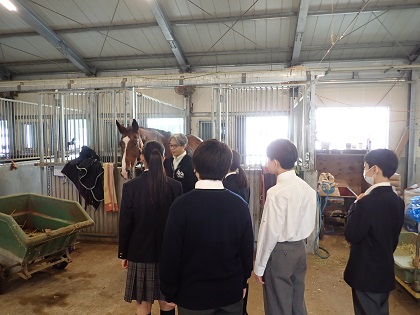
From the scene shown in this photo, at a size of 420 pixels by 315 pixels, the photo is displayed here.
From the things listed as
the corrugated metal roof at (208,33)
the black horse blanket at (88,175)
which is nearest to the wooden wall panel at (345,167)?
the corrugated metal roof at (208,33)

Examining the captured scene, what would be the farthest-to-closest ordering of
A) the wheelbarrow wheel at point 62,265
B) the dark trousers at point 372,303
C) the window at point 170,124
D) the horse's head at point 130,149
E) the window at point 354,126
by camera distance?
the window at point 354,126, the window at point 170,124, the horse's head at point 130,149, the wheelbarrow wheel at point 62,265, the dark trousers at point 372,303

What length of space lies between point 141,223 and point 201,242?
2.01ft

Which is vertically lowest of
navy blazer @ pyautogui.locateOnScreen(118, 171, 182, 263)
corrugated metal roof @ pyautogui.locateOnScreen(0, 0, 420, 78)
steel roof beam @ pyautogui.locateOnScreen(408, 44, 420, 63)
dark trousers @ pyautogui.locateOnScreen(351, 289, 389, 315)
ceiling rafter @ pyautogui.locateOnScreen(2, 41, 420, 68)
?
dark trousers @ pyautogui.locateOnScreen(351, 289, 389, 315)

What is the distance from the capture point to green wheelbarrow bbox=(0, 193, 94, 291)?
7.68ft

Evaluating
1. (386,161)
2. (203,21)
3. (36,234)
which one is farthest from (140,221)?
(203,21)

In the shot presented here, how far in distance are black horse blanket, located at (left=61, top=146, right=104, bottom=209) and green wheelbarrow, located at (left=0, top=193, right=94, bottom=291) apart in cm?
58

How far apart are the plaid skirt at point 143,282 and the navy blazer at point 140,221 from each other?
0.16 ft

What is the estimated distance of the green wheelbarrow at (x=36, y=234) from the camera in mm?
2342

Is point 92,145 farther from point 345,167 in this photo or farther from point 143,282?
point 345,167

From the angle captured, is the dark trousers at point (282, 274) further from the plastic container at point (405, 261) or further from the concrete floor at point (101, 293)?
the plastic container at point (405, 261)

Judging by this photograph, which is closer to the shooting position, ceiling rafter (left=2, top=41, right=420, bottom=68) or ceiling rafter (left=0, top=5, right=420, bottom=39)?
ceiling rafter (left=0, top=5, right=420, bottom=39)

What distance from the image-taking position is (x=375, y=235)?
56.7 inches

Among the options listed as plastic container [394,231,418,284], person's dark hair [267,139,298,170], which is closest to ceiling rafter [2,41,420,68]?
plastic container [394,231,418,284]

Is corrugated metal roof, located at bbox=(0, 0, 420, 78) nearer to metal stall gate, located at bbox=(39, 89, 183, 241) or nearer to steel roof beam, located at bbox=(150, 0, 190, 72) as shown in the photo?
steel roof beam, located at bbox=(150, 0, 190, 72)
